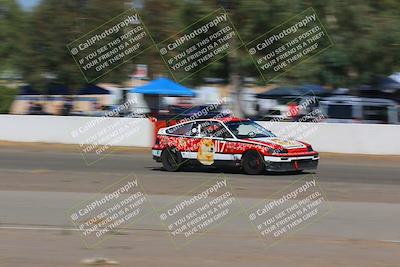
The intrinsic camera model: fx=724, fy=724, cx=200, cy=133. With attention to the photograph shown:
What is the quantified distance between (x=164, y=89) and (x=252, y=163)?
20.9m

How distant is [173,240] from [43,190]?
5451mm

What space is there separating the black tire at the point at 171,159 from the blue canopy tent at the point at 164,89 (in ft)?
62.9

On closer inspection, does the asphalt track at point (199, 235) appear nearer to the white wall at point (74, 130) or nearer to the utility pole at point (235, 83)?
the white wall at point (74, 130)

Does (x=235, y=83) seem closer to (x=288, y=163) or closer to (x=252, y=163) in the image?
(x=252, y=163)

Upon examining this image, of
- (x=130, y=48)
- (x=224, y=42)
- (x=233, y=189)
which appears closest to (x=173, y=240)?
(x=233, y=189)

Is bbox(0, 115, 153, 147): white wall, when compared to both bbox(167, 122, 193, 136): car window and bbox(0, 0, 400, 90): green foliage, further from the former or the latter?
bbox(167, 122, 193, 136): car window

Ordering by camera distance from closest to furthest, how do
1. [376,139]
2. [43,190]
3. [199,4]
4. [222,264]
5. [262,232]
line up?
[222,264], [262,232], [43,190], [376,139], [199,4]

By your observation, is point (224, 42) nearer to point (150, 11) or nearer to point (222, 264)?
point (150, 11)

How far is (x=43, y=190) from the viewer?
44.4 feet

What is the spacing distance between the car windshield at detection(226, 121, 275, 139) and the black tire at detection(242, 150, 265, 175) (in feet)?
1.62

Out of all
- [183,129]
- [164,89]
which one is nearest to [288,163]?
[183,129]

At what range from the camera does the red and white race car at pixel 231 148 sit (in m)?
16.2

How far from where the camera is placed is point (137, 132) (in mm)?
26688

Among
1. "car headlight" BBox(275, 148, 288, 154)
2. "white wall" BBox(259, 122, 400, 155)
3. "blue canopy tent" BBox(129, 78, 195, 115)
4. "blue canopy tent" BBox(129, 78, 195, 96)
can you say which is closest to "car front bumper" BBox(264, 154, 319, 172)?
"car headlight" BBox(275, 148, 288, 154)
